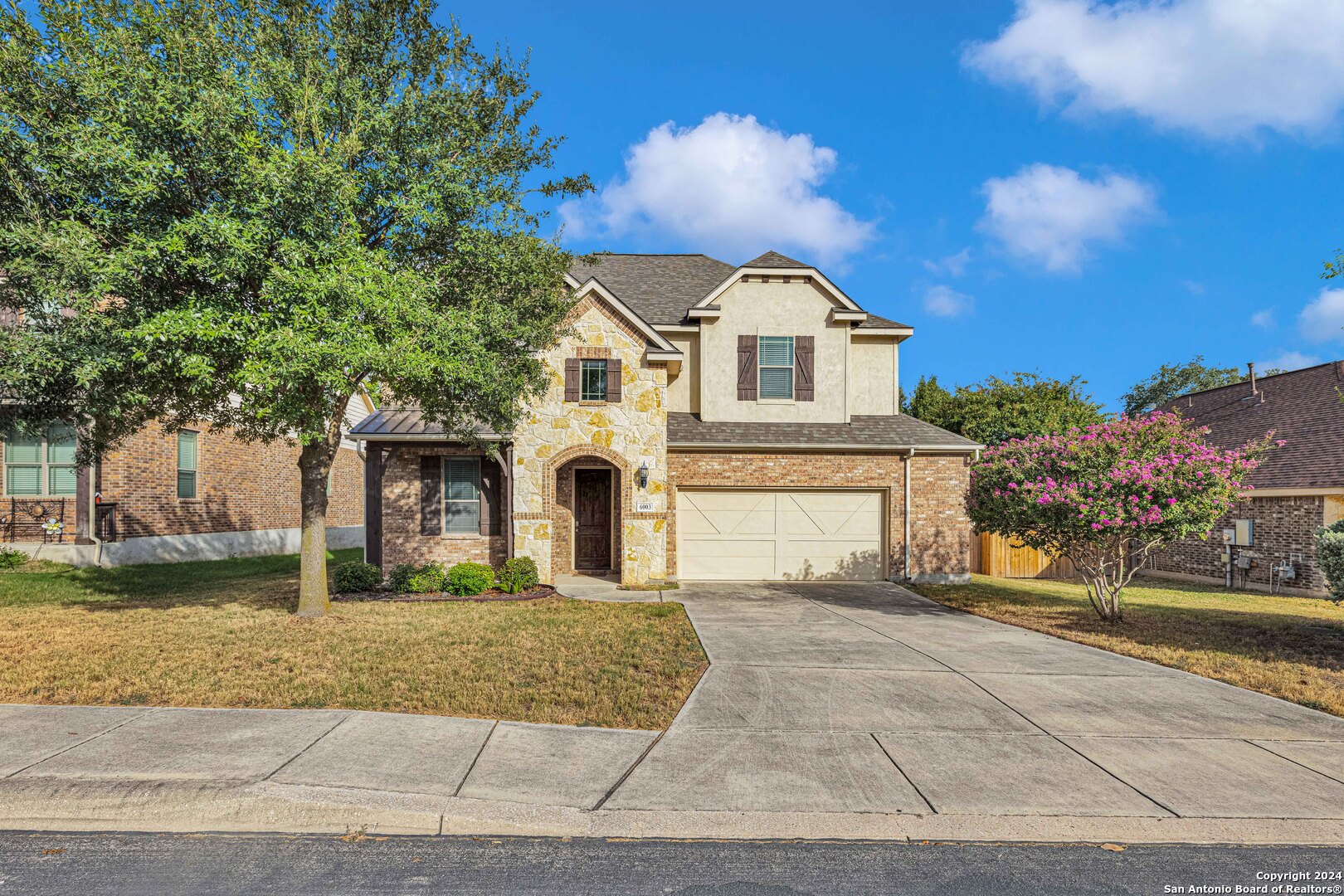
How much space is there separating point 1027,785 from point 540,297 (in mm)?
9230

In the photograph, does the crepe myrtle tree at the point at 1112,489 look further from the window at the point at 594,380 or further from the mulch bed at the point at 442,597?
the mulch bed at the point at 442,597

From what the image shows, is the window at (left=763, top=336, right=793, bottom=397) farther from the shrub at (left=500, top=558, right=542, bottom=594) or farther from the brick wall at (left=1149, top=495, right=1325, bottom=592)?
the brick wall at (left=1149, top=495, right=1325, bottom=592)

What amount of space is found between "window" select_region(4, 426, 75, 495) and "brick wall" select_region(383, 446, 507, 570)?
9.16 meters

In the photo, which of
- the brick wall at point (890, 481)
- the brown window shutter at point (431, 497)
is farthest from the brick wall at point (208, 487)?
the brick wall at point (890, 481)

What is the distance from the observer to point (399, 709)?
21.7ft

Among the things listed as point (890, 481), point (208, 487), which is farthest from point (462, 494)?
point (208, 487)

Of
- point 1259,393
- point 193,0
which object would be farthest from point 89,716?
point 1259,393

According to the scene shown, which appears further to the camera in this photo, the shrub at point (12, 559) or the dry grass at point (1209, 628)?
→ the shrub at point (12, 559)

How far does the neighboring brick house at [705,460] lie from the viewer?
591 inches

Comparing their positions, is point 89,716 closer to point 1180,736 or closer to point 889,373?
point 1180,736

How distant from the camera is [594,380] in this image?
15141mm

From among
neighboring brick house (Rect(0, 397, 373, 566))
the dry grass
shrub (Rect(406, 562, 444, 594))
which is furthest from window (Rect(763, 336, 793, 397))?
neighboring brick house (Rect(0, 397, 373, 566))

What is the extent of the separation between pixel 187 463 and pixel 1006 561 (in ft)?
74.1

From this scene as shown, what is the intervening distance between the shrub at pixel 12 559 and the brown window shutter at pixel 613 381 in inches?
558
